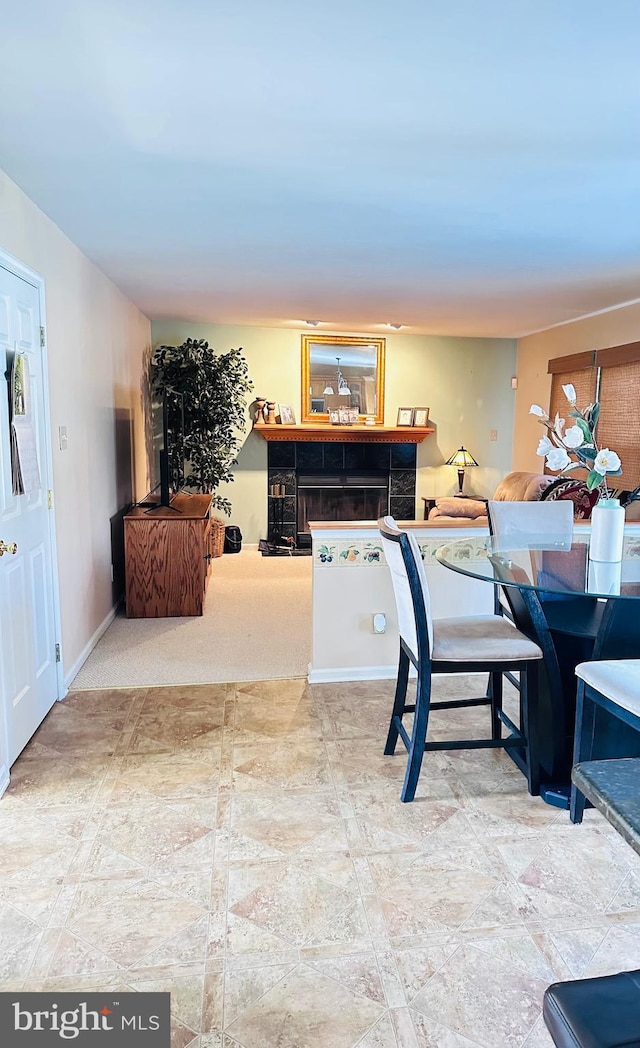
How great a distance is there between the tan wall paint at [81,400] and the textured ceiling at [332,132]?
15cm

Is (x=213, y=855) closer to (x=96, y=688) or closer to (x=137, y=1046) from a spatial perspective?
(x=137, y=1046)

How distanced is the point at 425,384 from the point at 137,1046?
20.6ft

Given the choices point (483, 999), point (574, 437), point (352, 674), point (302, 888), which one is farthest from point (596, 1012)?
point (352, 674)

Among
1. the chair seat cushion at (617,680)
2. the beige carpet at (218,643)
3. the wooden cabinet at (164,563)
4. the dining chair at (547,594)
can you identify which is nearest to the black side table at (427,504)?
the beige carpet at (218,643)

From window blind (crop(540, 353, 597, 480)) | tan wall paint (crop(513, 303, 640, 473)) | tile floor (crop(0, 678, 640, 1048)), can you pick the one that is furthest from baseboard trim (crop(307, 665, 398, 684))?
tan wall paint (crop(513, 303, 640, 473))

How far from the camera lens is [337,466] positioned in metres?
6.73

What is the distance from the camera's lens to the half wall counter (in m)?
3.19

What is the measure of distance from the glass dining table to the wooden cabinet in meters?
2.38

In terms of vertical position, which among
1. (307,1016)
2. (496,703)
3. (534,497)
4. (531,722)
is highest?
(534,497)

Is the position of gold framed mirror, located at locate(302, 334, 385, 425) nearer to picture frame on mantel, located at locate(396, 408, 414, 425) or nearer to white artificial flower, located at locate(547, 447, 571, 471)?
picture frame on mantel, located at locate(396, 408, 414, 425)

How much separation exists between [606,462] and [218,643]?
99.8 inches

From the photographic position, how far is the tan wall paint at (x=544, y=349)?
493cm

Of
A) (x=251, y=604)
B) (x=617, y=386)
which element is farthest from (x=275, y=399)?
(x=617, y=386)

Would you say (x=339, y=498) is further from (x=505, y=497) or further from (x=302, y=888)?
(x=302, y=888)
